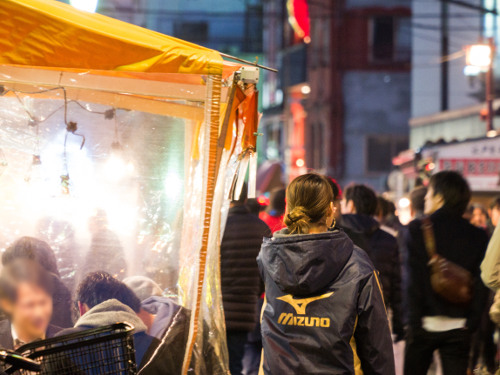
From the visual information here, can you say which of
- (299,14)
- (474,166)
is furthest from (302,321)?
(299,14)

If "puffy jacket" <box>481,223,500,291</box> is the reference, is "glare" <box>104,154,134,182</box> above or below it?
above

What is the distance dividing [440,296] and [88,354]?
2949mm

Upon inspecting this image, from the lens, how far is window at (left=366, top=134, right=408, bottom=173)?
34.3 metres

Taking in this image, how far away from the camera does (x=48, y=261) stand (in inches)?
191

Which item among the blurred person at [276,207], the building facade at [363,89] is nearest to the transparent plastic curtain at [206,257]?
the blurred person at [276,207]

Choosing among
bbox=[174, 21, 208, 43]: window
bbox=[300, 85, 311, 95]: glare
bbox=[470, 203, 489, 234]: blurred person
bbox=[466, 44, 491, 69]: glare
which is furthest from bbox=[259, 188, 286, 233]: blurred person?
bbox=[174, 21, 208, 43]: window

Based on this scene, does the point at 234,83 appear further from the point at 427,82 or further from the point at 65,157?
the point at 427,82

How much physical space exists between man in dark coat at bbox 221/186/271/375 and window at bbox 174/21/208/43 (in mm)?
44021

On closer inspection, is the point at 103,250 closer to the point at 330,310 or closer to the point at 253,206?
the point at 330,310

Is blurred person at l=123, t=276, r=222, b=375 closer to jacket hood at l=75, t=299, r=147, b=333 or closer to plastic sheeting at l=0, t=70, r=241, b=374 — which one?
plastic sheeting at l=0, t=70, r=241, b=374

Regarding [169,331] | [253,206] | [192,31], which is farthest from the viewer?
[192,31]

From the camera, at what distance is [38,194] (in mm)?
4895

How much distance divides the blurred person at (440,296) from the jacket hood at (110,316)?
2247 mm

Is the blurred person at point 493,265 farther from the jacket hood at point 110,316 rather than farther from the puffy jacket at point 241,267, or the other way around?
the jacket hood at point 110,316
